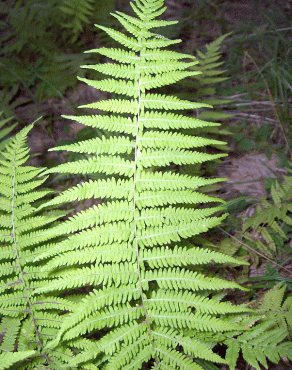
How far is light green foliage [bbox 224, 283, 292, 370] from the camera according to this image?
1716 millimetres

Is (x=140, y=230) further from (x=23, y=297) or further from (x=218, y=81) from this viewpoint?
(x=218, y=81)

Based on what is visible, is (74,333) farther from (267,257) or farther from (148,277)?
(267,257)

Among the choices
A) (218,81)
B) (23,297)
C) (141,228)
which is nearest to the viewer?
(141,228)

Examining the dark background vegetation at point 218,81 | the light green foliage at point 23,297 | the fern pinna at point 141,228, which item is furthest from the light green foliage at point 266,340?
the light green foliage at point 23,297

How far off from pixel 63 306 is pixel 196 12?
4.87m

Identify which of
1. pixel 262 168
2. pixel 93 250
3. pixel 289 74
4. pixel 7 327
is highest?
pixel 289 74

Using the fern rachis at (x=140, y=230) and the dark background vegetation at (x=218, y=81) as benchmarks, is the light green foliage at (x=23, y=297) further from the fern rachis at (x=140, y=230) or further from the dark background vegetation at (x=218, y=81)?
the dark background vegetation at (x=218, y=81)

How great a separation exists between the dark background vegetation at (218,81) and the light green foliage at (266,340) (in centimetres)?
94

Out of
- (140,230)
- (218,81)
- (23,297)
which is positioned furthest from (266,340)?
(218,81)

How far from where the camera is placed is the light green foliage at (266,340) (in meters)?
1.72

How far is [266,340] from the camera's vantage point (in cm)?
180

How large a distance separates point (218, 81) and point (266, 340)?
2.82 m

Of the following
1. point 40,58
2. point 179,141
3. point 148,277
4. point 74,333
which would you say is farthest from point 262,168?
point 40,58

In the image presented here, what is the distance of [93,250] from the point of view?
172cm
